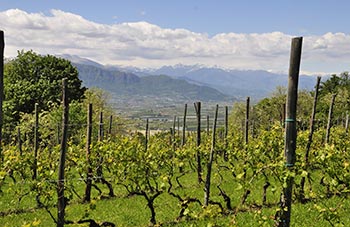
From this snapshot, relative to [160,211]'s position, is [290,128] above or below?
above

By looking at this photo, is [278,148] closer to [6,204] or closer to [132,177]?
[132,177]

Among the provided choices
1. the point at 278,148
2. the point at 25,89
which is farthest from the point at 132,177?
the point at 25,89

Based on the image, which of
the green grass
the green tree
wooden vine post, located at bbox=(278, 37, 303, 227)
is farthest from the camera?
the green tree

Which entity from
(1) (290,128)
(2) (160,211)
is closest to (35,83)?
(2) (160,211)

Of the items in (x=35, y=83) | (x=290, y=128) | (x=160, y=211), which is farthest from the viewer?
(x=35, y=83)

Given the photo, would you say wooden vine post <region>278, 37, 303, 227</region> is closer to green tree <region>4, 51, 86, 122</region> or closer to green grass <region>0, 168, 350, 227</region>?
green grass <region>0, 168, 350, 227</region>

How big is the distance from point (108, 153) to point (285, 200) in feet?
30.2

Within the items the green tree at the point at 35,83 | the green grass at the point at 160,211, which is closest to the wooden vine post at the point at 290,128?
the green grass at the point at 160,211

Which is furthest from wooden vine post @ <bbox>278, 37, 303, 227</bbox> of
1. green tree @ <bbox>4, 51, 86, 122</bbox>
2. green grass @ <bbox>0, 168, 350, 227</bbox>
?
green tree @ <bbox>4, 51, 86, 122</bbox>

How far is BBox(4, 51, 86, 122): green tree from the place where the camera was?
41.4 metres

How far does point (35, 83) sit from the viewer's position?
143ft

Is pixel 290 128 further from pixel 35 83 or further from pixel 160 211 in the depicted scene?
pixel 35 83

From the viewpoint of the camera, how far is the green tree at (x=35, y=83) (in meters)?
41.4

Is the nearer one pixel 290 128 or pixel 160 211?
pixel 290 128
